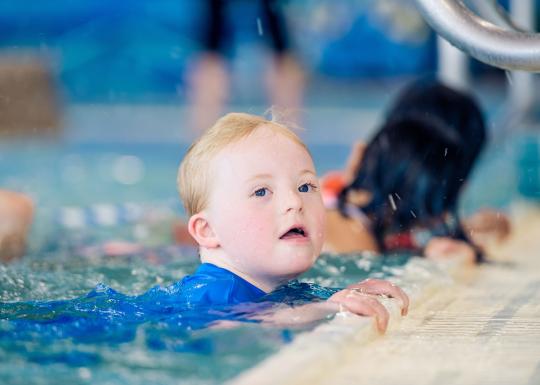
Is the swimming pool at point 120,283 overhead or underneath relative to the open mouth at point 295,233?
underneath

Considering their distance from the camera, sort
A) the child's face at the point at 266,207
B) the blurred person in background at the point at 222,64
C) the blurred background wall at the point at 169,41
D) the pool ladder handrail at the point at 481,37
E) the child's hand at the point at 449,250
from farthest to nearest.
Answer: the blurred background wall at the point at 169,41, the blurred person in background at the point at 222,64, the child's hand at the point at 449,250, the child's face at the point at 266,207, the pool ladder handrail at the point at 481,37

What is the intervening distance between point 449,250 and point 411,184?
0.26m

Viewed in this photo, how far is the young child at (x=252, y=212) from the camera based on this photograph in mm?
1773

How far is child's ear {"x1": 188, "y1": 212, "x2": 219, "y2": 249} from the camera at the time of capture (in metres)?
1.85

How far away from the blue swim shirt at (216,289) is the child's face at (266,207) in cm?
3

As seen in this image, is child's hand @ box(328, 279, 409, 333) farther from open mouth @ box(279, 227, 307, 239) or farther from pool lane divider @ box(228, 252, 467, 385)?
open mouth @ box(279, 227, 307, 239)

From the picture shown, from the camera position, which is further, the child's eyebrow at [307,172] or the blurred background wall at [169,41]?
the blurred background wall at [169,41]

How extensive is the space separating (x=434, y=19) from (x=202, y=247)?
1.97ft

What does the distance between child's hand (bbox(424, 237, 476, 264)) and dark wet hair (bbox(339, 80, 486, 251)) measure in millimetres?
72

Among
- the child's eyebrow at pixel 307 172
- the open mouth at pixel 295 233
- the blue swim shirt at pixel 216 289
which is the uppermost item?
the child's eyebrow at pixel 307 172

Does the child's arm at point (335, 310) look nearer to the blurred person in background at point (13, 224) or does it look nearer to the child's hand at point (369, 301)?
the child's hand at point (369, 301)

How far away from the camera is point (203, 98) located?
5.93m

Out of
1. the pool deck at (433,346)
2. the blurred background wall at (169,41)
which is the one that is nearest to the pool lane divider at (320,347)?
the pool deck at (433,346)

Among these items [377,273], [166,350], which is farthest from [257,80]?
[166,350]
